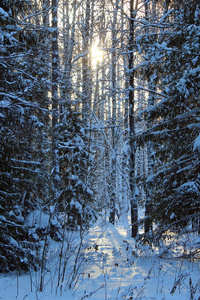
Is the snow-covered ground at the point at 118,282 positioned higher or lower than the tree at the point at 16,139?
lower

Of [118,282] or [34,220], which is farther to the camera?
[34,220]

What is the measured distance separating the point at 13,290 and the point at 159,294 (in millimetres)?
2355

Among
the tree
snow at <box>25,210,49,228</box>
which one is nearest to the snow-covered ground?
the tree

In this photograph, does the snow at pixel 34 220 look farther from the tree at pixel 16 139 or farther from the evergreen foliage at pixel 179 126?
the evergreen foliage at pixel 179 126

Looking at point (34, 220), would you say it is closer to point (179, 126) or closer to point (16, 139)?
point (16, 139)

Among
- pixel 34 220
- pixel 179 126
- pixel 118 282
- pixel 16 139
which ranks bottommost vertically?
pixel 118 282

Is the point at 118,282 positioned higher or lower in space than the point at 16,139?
lower

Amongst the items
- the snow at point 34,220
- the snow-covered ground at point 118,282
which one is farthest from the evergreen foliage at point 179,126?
the snow at point 34,220

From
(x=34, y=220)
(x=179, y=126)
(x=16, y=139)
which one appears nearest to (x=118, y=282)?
(x=34, y=220)

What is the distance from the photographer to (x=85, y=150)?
1072cm

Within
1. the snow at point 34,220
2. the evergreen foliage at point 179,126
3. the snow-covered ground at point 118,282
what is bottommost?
the snow-covered ground at point 118,282

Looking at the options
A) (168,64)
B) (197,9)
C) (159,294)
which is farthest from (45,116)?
(159,294)

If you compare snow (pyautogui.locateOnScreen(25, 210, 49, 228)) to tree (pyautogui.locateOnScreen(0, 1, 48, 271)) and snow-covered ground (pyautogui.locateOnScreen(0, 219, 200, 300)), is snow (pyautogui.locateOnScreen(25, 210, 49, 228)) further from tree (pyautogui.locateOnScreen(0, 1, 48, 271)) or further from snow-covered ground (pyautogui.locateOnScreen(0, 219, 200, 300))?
snow-covered ground (pyautogui.locateOnScreen(0, 219, 200, 300))

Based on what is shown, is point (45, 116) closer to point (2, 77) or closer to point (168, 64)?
point (2, 77)
